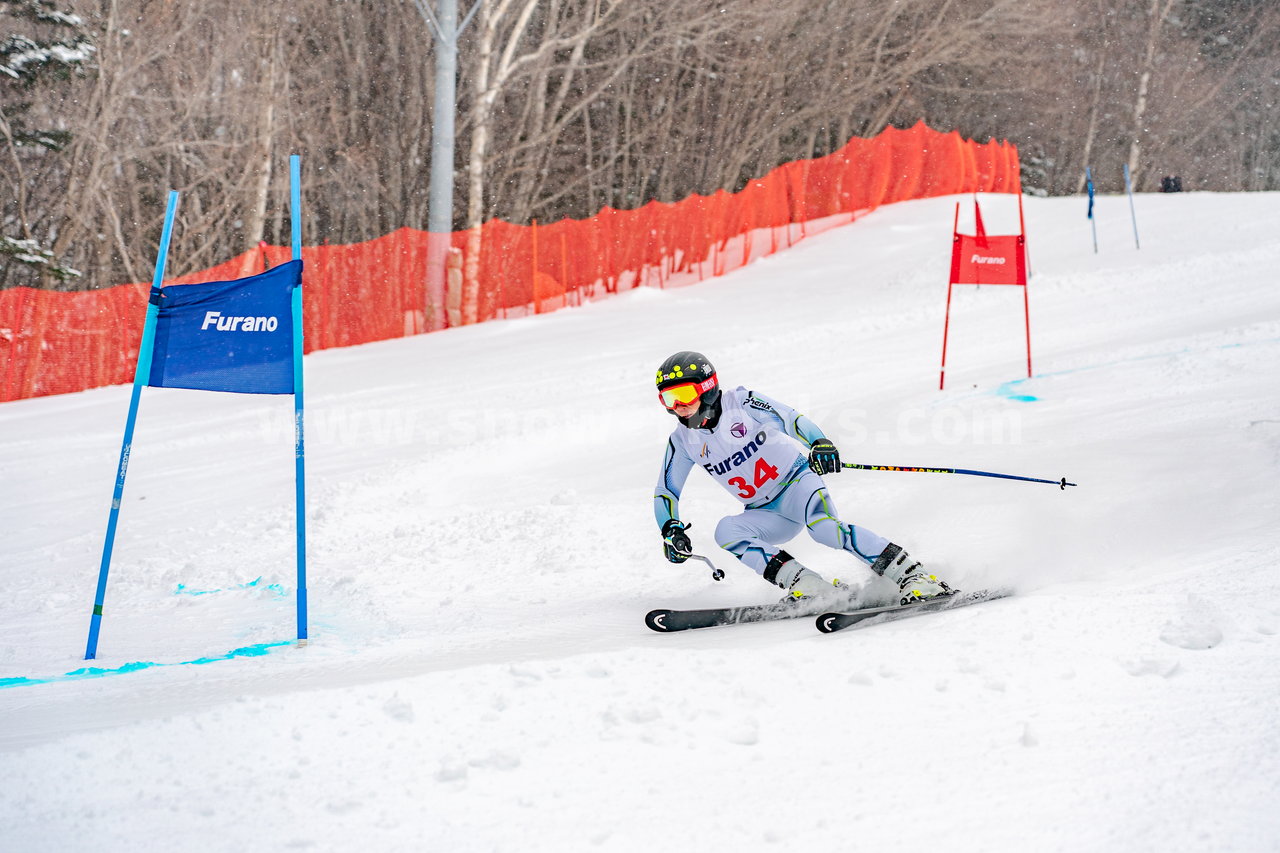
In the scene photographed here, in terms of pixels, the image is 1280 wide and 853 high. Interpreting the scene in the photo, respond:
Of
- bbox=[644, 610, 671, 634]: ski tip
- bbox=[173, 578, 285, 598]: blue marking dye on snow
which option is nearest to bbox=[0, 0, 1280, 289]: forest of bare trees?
bbox=[173, 578, 285, 598]: blue marking dye on snow

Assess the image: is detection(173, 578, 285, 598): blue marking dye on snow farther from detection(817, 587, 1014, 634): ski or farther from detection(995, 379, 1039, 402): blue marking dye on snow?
detection(995, 379, 1039, 402): blue marking dye on snow

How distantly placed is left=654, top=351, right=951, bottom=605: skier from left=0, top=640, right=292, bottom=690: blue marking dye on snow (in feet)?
6.52

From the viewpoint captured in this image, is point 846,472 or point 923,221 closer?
point 846,472

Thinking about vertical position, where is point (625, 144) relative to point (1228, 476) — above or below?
above

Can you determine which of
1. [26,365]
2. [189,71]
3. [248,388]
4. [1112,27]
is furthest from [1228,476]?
[1112,27]

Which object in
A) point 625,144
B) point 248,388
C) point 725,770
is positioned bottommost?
point 725,770

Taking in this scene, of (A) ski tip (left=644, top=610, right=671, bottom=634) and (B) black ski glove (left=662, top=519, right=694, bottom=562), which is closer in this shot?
(A) ski tip (left=644, top=610, right=671, bottom=634)

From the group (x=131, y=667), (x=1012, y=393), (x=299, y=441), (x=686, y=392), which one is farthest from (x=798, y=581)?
(x=1012, y=393)

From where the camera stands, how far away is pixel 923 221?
22.2 meters

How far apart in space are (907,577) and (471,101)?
19.5m

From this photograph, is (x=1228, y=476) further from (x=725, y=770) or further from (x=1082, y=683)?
(x=725, y=770)

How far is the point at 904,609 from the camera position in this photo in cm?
479

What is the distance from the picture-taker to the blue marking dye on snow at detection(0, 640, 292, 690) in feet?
15.2

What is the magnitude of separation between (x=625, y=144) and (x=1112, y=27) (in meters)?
21.8
